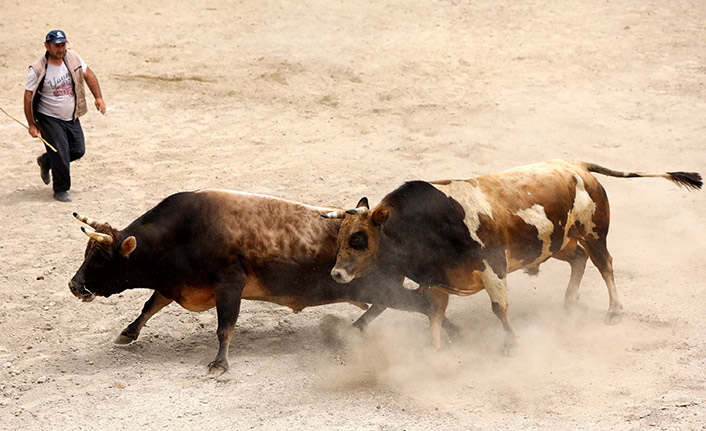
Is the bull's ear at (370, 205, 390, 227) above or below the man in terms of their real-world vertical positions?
above

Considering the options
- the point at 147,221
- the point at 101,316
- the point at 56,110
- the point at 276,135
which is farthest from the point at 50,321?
the point at 276,135

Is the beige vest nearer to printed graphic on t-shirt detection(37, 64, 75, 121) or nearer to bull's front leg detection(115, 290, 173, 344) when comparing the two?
printed graphic on t-shirt detection(37, 64, 75, 121)

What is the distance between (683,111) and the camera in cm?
1395

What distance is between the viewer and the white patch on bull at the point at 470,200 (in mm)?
7703

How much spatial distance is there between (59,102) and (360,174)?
12.5ft

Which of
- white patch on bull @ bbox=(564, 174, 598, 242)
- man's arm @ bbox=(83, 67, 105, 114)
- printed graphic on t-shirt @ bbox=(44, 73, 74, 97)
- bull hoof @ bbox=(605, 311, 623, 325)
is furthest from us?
man's arm @ bbox=(83, 67, 105, 114)

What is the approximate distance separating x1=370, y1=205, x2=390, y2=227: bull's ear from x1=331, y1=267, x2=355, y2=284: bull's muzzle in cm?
47

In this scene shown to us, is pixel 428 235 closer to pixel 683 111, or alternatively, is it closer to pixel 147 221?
pixel 147 221

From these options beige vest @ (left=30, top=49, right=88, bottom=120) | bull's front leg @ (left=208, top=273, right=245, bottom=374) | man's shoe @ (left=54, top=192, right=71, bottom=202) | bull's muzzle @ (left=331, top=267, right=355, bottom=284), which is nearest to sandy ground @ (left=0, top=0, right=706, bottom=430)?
man's shoe @ (left=54, top=192, right=71, bottom=202)

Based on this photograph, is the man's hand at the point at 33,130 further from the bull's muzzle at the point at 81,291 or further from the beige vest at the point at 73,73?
the bull's muzzle at the point at 81,291

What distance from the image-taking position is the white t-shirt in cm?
1110

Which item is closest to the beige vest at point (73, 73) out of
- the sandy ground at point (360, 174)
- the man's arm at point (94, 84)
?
the man's arm at point (94, 84)

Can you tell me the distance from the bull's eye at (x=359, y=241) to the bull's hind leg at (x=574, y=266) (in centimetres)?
231

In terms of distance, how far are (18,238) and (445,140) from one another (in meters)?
5.83
